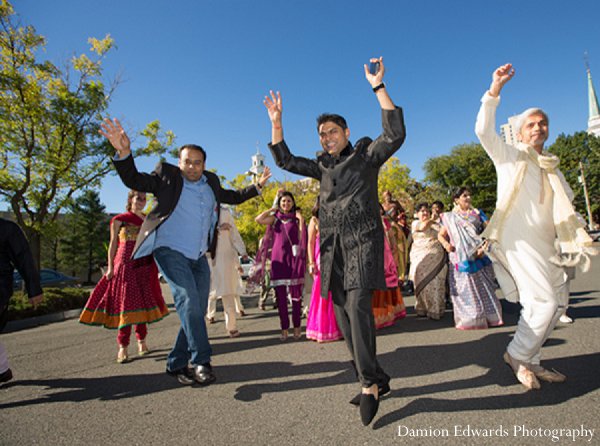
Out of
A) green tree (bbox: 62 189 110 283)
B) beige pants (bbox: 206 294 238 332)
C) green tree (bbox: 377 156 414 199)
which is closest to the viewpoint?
beige pants (bbox: 206 294 238 332)

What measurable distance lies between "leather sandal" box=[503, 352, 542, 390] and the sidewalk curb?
34.0ft

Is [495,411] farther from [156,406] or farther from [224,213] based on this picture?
[224,213]

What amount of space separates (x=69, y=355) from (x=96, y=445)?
330 centimetres

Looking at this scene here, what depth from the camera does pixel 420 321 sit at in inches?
215

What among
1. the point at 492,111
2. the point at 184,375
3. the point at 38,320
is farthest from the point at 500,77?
the point at 38,320

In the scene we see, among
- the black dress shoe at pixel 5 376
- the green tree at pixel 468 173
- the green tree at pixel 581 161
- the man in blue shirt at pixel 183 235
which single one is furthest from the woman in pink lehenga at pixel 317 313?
the green tree at pixel 581 161

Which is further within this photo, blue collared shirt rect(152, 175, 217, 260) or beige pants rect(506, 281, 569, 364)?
blue collared shirt rect(152, 175, 217, 260)

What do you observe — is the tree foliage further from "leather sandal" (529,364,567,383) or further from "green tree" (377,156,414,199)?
"leather sandal" (529,364,567,383)

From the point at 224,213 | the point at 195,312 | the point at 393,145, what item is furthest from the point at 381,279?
the point at 224,213

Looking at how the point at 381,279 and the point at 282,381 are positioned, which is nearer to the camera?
the point at 381,279

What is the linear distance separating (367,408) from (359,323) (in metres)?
0.51

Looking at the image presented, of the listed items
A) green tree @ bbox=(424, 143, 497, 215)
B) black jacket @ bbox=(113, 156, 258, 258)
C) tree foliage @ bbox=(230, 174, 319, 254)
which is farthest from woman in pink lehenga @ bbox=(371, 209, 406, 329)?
green tree @ bbox=(424, 143, 497, 215)

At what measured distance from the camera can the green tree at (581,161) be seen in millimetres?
44562

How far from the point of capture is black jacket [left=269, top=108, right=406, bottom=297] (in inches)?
96.7
